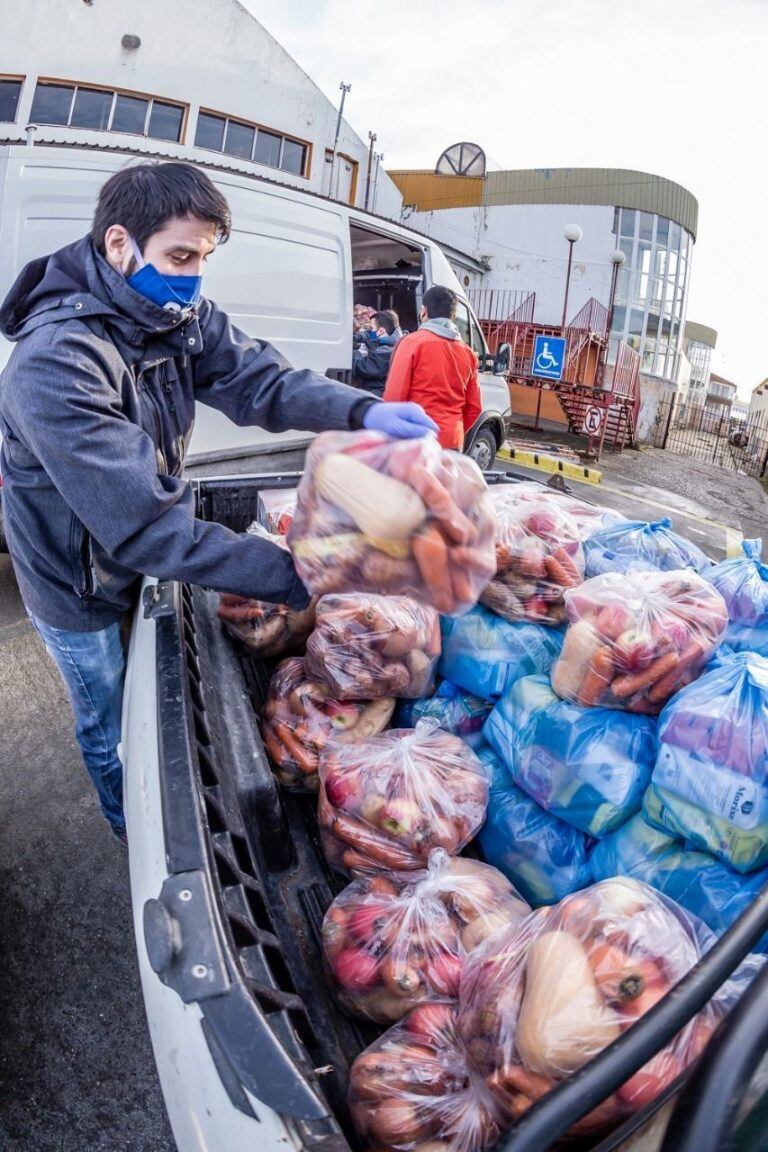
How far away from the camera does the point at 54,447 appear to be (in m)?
1.51

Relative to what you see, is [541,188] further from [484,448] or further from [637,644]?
[637,644]

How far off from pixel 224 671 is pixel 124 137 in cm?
1372

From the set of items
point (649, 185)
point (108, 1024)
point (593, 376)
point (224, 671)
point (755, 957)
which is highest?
point (649, 185)

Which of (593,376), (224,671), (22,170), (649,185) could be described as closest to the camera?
(224,671)

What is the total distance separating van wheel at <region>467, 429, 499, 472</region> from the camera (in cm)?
779

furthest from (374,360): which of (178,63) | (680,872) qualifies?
(178,63)

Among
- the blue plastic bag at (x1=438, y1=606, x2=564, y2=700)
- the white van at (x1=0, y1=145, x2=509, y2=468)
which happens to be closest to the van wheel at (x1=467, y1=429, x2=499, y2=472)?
the white van at (x1=0, y1=145, x2=509, y2=468)

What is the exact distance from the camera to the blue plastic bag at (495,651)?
82.9 inches

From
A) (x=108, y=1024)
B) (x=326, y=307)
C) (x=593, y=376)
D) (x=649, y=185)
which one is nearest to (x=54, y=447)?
(x=108, y=1024)

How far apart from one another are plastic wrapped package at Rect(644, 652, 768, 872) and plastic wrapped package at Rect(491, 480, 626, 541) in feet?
2.89

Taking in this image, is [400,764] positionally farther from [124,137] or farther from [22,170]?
[124,137]

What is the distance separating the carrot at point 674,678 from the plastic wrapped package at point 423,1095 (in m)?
0.87

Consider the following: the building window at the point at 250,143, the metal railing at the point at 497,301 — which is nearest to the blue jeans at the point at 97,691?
the building window at the point at 250,143

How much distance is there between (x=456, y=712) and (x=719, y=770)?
84 cm
